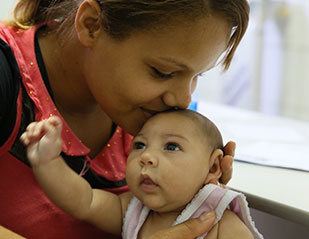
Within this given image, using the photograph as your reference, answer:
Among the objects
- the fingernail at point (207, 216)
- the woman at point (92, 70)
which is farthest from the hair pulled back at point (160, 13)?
the fingernail at point (207, 216)

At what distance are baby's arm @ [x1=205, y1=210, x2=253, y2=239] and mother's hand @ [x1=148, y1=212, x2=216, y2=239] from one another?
0.03 m

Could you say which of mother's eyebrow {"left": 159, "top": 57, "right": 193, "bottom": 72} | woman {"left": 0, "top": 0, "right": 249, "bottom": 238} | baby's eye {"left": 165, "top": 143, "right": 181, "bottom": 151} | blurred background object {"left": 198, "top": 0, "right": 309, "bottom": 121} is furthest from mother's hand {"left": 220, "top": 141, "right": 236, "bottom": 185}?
blurred background object {"left": 198, "top": 0, "right": 309, "bottom": 121}

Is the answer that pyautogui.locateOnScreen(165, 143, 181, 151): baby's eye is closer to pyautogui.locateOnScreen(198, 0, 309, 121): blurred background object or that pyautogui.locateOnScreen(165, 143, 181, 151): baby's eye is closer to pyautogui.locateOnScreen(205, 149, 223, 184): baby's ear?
pyautogui.locateOnScreen(205, 149, 223, 184): baby's ear

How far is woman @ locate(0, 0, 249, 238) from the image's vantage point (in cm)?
85

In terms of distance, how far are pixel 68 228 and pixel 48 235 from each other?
5 centimetres

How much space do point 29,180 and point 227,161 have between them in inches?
16.4

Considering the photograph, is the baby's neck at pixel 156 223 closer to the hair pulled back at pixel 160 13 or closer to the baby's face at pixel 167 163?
the baby's face at pixel 167 163

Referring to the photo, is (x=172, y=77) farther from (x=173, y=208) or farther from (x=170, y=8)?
(x=173, y=208)

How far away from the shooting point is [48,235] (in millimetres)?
960

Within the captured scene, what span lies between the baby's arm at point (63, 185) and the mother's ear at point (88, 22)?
217 millimetres

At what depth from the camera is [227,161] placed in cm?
94

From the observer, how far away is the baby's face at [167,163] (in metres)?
0.88

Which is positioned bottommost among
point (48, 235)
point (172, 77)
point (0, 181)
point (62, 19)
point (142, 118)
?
point (48, 235)

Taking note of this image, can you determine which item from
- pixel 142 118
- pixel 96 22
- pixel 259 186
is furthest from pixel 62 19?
pixel 259 186
